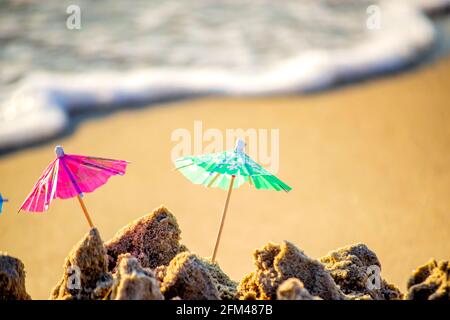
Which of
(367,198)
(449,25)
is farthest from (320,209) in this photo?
(449,25)

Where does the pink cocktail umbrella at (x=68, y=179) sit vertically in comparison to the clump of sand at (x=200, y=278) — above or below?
above

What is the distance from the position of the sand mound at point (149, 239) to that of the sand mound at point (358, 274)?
0.75 meters

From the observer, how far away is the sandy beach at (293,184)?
511 cm

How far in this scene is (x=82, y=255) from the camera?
282cm

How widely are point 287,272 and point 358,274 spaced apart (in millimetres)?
438

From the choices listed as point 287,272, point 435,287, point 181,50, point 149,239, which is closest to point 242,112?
point 181,50

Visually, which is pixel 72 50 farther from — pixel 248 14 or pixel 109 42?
pixel 248 14

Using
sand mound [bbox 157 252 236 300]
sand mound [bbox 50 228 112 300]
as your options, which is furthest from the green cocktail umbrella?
sand mound [bbox 50 228 112 300]

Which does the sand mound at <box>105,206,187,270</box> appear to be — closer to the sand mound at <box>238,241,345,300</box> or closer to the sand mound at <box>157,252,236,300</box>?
the sand mound at <box>157,252,236,300</box>

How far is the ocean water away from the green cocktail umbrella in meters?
3.32

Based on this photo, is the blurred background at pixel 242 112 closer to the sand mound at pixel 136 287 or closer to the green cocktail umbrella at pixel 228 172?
the green cocktail umbrella at pixel 228 172

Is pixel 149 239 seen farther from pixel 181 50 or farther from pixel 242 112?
pixel 181 50

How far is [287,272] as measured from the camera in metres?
2.87

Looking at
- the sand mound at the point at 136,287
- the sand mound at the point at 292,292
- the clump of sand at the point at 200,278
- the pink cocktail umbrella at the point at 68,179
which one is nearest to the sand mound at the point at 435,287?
the clump of sand at the point at 200,278
